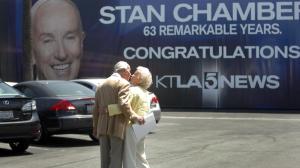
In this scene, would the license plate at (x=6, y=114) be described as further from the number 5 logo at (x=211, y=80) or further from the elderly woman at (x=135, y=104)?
the number 5 logo at (x=211, y=80)

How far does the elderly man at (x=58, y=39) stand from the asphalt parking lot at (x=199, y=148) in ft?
31.1

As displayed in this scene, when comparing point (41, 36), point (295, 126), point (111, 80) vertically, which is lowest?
point (295, 126)

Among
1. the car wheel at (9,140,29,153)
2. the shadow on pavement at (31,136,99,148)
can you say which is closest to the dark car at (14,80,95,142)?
the shadow on pavement at (31,136,99,148)

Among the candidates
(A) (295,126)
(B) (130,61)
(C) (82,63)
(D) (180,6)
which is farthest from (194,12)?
(A) (295,126)

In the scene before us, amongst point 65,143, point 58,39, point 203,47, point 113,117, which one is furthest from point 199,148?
point 58,39

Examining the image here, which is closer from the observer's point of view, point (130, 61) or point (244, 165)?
point (244, 165)

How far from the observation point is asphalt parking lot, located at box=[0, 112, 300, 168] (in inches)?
432

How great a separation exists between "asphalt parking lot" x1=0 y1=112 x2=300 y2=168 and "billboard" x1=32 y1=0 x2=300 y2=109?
6398mm

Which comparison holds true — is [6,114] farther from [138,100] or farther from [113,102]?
[138,100]

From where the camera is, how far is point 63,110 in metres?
13.7

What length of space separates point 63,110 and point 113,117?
239 inches

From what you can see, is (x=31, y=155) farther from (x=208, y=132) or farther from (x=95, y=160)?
(x=208, y=132)

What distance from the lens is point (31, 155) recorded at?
40.6ft

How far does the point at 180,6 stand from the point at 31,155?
52.2ft
